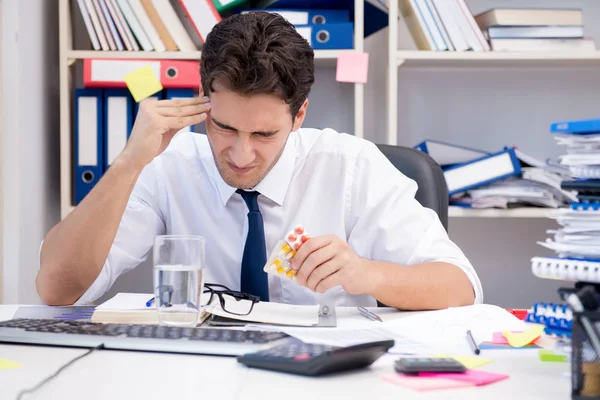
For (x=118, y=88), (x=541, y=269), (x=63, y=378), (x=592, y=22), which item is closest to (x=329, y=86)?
(x=118, y=88)

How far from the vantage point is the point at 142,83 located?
2184 mm

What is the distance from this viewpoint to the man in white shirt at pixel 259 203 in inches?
51.4

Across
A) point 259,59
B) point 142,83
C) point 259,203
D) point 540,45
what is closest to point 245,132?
point 259,59

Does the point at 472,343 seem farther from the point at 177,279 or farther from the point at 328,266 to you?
the point at 177,279

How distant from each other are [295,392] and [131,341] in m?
0.28

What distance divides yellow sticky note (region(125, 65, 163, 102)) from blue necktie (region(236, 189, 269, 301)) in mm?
929

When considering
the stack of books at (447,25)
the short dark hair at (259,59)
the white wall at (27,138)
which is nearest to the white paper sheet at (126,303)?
Answer: the short dark hair at (259,59)

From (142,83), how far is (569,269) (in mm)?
1635

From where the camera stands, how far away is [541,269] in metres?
0.87

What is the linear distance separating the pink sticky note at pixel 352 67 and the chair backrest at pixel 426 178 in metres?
0.65

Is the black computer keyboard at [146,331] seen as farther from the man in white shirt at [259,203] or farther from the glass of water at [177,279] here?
the man in white shirt at [259,203]

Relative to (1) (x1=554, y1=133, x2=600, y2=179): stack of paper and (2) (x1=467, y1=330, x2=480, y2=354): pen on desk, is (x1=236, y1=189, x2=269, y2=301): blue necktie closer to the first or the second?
(2) (x1=467, y1=330, x2=480, y2=354): pen on desk

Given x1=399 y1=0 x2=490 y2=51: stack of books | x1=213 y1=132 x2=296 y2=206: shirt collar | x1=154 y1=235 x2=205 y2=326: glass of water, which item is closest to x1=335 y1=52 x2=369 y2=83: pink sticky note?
x1=399 y1=0 x2=490 y2=51: stack of books

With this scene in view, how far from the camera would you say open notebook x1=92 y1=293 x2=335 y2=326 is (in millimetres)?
1073
